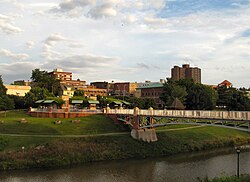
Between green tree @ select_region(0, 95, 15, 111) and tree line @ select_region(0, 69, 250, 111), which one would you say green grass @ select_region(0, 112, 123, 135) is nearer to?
green tree @ select_region(0, 95, 15, 111)

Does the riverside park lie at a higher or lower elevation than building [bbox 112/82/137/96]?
lower

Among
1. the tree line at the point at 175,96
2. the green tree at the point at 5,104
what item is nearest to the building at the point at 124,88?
the tree line at the point at 175,96

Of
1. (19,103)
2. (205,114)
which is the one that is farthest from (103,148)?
(19,103)

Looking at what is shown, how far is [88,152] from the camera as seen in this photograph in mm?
50781

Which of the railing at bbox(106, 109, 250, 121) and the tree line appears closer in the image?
the railing at bbox(106, 109, 250, 121)

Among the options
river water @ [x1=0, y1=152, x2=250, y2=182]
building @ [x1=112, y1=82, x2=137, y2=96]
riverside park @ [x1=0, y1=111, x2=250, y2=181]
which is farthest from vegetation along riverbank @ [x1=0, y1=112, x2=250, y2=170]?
building @ [x1=112, y1=82, x2=137, y2=96]

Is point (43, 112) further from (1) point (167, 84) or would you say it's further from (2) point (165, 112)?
(1) point (167, 84)

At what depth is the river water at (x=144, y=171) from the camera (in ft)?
131

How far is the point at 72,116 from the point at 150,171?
107ft

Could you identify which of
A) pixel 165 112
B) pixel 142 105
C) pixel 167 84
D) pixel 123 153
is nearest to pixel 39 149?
pixel 123 153

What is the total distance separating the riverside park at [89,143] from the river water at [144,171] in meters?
1.96

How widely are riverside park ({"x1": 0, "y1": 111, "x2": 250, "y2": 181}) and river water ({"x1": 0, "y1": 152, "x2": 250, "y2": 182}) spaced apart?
6.43 ft

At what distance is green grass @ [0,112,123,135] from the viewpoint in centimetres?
5808

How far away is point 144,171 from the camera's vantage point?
44781 mm
